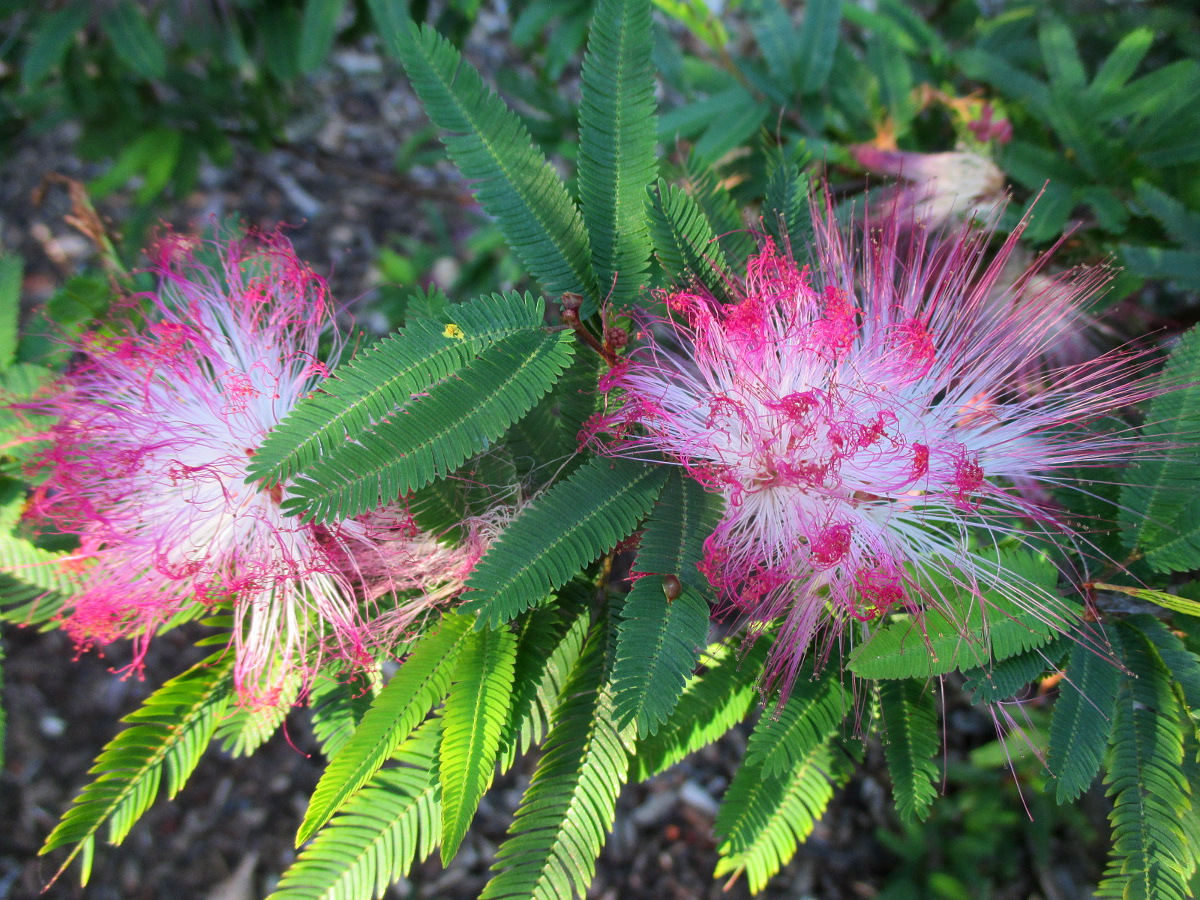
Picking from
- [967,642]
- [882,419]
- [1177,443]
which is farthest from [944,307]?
[967,642]

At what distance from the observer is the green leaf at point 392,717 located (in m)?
1.29

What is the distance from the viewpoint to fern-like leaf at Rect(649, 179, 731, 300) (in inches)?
54.7

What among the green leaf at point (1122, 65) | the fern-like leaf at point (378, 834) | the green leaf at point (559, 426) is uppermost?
the green leaf at point (559, 426)

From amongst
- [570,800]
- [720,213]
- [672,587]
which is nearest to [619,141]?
[720,213]

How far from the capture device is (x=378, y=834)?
144 cm

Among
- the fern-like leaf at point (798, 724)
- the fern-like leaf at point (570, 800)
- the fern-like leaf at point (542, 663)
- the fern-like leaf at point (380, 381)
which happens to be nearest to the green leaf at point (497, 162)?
the fern-like leaf at point (380, 381)

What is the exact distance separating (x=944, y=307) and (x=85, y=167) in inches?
206

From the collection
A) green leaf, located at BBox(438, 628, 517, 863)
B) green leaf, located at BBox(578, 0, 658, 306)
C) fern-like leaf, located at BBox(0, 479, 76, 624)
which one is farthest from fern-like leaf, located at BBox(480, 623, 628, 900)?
fern-like leaf, located at BBox(0, 479, 76, 624)

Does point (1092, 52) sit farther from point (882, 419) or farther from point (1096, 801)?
point (1096, 801)

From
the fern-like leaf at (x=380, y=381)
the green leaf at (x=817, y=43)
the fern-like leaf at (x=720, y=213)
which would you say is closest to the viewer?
the fern-like leaf at (x=380, y=381)

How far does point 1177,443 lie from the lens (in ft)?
4.53

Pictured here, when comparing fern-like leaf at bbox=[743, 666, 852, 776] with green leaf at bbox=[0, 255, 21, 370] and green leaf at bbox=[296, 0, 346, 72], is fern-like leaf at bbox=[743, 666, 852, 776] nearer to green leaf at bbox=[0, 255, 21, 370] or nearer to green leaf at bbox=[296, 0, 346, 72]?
green leaf at bbox=[0, 255, 21, 370]

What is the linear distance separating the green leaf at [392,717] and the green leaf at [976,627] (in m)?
0.70

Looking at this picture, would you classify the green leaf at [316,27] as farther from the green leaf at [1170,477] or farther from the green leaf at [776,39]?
the green leaf at [1170,477]
